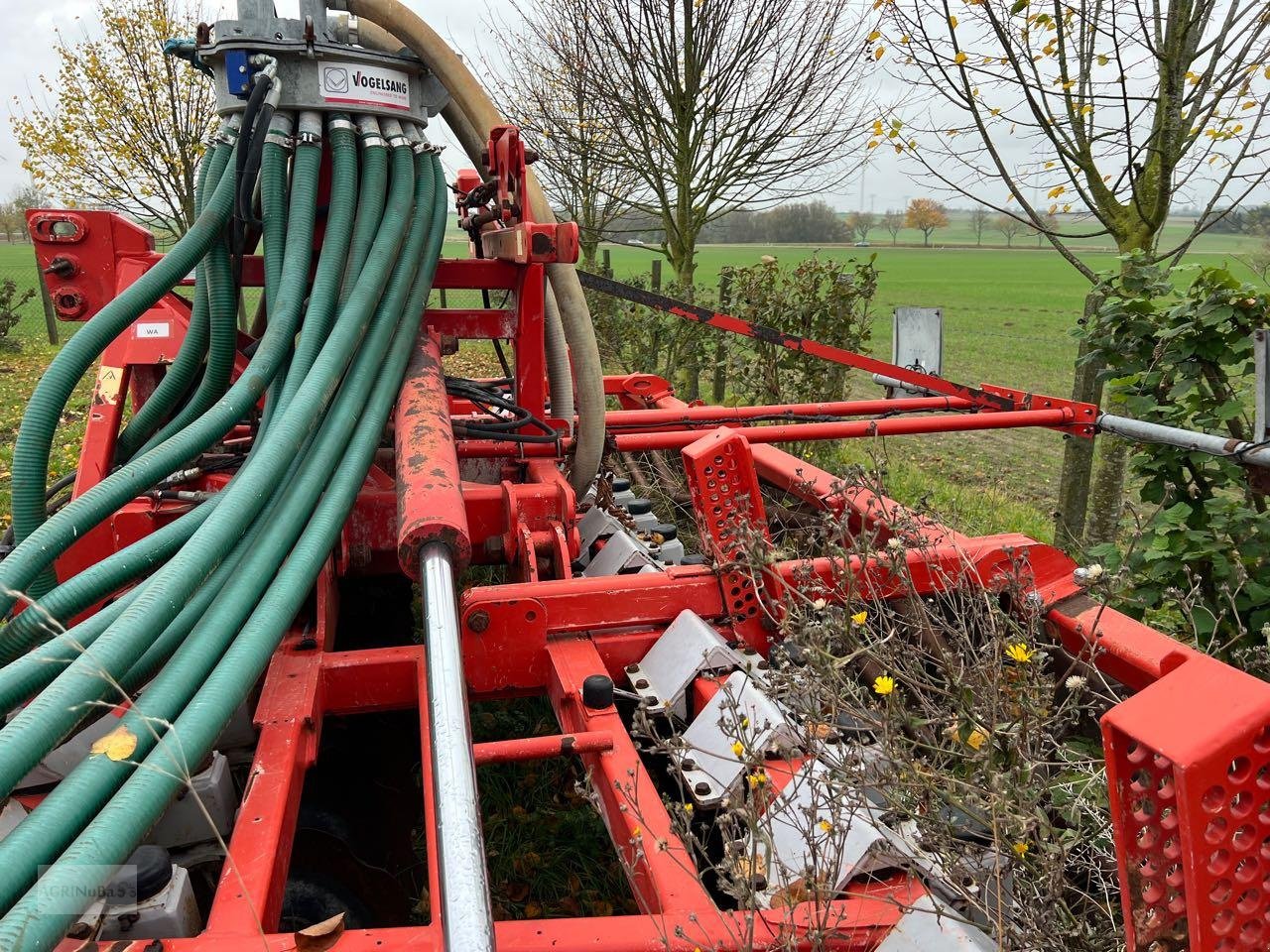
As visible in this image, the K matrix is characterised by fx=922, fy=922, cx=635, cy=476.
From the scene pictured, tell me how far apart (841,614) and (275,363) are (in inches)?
55.7

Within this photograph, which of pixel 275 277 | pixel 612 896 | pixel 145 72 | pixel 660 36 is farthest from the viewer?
pixel 145 72

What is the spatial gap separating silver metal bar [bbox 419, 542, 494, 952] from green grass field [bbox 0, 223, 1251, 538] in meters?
1.25

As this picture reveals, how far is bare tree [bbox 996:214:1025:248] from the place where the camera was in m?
4.55

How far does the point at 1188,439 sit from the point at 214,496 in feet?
8.23

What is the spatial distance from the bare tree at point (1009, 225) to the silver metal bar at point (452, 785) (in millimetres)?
3706

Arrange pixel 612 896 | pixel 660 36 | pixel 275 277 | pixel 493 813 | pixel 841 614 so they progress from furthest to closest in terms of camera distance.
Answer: pixel 660 36 → pixel 493 813 → pixel 612 896 → pixel 275 277 → pixel 841 614

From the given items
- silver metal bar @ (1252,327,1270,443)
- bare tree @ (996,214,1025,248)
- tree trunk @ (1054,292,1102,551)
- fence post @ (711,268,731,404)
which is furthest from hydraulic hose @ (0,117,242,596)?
fence post @ (711,268,731,404)

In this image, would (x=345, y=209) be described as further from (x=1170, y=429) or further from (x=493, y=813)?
(x=1170, y=429)

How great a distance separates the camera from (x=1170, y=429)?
8.68 feet

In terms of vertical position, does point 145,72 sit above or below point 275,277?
above

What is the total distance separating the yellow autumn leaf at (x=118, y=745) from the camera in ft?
3.95

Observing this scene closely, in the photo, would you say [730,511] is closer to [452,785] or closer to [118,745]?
[452,785]

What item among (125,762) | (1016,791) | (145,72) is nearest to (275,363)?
(125,762)

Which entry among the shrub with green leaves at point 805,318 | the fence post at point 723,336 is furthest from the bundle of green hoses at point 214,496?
the fence post at point 723,336
